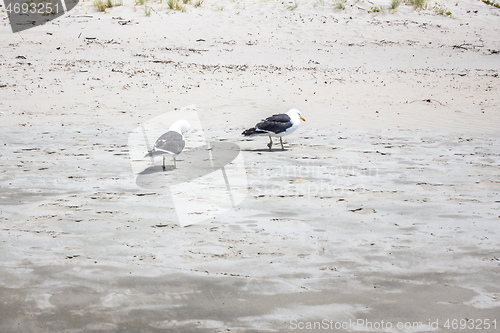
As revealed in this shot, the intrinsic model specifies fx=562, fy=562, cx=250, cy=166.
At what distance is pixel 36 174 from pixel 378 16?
579 inches

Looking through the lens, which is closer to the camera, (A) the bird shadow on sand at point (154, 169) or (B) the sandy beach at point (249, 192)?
(B) the sandy beach at point (249, 192)

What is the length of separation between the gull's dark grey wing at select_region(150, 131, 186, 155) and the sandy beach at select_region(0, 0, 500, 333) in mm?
279

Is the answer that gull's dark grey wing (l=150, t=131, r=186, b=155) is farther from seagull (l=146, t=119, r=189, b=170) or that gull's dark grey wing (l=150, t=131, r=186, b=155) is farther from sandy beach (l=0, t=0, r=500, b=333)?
sandy beach (l=0, t=0, r=500, b=333)

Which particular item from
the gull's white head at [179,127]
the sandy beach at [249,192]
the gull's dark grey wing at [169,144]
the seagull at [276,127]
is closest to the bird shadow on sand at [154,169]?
the sandy beach at [249,192]

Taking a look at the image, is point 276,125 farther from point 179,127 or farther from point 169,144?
point 169,144

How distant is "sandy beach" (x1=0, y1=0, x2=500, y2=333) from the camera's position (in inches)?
123

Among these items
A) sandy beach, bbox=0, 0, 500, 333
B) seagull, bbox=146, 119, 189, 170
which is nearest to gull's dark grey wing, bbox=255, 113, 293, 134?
sandy beach, bbox=0, 0, 500, 333

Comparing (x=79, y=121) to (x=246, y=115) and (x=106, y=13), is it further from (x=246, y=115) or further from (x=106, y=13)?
(x=106, y=13)

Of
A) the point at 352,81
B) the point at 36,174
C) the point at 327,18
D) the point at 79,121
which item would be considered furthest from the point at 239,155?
the point at 327,18

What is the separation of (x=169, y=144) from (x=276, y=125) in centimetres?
189

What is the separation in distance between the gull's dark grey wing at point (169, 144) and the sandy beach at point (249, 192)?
0.28m

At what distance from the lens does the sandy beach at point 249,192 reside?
10.3 ft

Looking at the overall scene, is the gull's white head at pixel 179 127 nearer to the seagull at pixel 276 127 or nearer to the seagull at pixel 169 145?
the seagull at pixel 169 145

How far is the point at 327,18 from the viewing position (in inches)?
701
